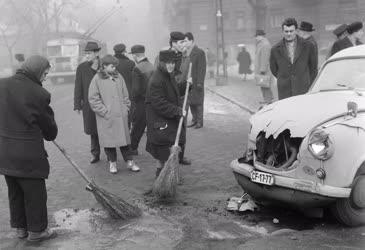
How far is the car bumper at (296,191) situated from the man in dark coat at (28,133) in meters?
2.12

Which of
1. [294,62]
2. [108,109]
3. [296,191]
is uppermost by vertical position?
[294,62]

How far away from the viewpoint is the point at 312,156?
524 cm

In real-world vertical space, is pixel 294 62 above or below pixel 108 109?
above

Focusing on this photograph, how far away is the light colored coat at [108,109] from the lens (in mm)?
7844

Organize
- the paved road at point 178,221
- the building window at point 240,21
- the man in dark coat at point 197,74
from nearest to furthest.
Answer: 1. the paved road at point 178,221
2. the man in dark coat at point 197,74
3. the building window at point 240,21

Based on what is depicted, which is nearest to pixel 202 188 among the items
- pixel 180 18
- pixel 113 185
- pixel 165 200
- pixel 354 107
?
pixel 165 200

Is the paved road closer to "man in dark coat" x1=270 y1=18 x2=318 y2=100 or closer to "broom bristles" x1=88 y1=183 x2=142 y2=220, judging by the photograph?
"broom bristles" x1=88 y1=183 x2=142 y2=220

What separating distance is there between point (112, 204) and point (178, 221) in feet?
2.34

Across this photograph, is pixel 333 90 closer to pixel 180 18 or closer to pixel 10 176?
pixel 10 176

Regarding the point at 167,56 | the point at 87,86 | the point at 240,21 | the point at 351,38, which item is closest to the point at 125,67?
the point at 87,86

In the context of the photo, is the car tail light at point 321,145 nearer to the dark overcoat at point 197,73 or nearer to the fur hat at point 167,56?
the fur hat at point 167,56

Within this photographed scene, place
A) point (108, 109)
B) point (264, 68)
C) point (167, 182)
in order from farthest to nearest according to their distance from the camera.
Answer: point (264, 68), point (108, 109), point (167, 182)

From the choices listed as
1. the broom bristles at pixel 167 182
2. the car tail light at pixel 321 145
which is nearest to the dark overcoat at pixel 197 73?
the broom bristles at pixel 167 182

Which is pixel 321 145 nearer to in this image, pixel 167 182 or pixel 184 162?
pixel 167 182
